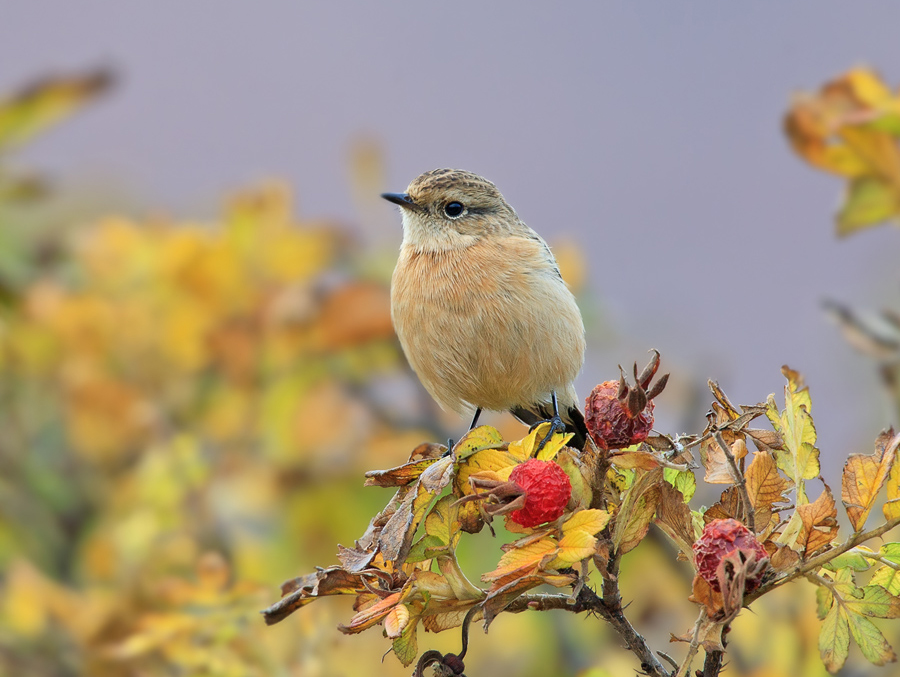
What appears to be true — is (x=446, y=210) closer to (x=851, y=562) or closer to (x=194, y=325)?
(x=194, y=325)

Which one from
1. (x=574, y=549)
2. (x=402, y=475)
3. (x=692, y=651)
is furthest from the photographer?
(x=402, y=475)

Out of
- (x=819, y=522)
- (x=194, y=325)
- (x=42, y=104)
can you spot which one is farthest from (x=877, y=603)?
(x=42, y=104)

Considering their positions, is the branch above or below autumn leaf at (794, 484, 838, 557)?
below

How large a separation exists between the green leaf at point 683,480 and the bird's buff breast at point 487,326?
152cm

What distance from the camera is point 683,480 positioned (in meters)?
1.60

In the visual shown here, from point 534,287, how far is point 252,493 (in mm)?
1174

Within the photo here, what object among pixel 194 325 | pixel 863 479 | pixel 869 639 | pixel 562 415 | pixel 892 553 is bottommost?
pixel 562 415

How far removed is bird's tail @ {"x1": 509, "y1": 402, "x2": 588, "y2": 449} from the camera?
3.52m

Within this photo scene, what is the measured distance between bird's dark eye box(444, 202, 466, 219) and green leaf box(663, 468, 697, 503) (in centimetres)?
207

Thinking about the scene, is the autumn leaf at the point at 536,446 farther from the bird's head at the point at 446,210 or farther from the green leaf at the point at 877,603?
the bird's head at the point at 446,210

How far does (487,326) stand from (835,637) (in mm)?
1832

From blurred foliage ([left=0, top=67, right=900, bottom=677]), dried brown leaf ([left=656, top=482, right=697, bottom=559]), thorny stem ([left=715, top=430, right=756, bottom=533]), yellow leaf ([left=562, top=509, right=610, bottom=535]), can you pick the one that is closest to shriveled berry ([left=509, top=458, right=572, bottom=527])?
yellow leaf ([left=562, top=509, right=610, bottom=535])

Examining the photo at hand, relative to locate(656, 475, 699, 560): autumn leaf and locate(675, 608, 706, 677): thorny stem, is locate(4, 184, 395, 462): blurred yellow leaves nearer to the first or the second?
locate(656, 475, 699, 560): autumn leaf

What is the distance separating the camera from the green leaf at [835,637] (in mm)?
1420
